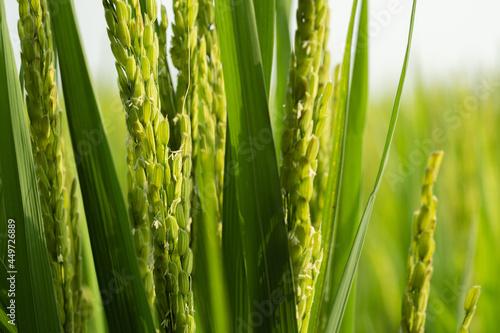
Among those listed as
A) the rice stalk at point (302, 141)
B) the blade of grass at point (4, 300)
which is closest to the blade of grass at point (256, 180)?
the rice stalk at point (302, 141)

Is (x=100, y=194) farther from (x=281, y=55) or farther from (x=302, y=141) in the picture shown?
(x=281, y=55)

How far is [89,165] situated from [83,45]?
0.37 feet

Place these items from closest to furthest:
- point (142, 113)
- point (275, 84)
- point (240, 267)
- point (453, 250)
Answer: point (142, 113) < point (240, 267) < point (275, 84) < point (453, 250)

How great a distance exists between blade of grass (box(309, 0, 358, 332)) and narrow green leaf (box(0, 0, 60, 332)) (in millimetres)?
266

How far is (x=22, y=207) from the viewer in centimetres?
40

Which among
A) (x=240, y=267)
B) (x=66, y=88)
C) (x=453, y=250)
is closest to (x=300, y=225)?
(x=240, y=267)

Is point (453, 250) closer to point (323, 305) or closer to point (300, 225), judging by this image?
point (323, 305)

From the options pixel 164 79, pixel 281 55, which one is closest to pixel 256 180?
pixel 164 79

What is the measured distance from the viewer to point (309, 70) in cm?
37

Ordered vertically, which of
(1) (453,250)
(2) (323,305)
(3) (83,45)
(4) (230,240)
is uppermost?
(3) (83,45)

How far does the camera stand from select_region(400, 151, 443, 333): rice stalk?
37 cm

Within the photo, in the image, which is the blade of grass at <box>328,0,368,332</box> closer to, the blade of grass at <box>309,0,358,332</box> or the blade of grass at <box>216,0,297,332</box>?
the blade of grass at <box>309,0,358,332</box>

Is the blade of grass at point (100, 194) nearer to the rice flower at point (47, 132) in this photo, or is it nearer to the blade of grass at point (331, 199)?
the rice flower at point (47, 132)

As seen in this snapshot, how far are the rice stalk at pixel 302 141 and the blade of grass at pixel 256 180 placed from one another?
1cm
